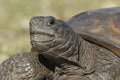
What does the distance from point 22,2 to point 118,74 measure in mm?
10566

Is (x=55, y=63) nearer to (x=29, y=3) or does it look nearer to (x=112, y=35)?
(x=112, y=35)

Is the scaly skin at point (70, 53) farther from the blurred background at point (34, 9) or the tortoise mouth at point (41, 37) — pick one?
the blurred background at point (34, 9)

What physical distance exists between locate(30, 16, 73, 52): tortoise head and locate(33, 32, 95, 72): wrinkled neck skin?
11 millimetres

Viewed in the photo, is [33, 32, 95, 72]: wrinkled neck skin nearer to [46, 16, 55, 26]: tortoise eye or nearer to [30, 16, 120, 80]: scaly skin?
[30, 16, 120, 80]: scaly skin

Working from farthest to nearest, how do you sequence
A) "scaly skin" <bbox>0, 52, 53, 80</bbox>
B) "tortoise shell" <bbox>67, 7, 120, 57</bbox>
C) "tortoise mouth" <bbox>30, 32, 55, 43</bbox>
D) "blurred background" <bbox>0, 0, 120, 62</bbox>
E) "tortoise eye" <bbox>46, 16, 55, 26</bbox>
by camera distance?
"blurred background" <bbox>0, 0, 120, 62</bbox>, "scaly skin" <bbox>0, 52, 53, 80</bbox>, "tortoise shell" <bbox>67, 7, 120, 57</bbox>, "tortoise eye" <bbox>46, 16, 55, 26</bbox>, "tortoise mouth" <bbox>30, 32, 55, 43</bbox>

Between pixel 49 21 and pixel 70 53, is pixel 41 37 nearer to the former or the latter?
pixel 49 21

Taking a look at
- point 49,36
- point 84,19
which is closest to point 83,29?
point 84,19

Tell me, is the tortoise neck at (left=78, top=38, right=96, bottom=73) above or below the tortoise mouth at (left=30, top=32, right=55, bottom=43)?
below

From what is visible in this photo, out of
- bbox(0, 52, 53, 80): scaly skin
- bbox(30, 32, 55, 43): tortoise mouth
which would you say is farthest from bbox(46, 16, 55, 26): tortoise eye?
bbox(0, 52, 53, 80): scaly skin

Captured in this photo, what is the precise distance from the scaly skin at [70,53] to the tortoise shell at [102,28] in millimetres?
112

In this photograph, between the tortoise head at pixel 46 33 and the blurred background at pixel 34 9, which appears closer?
the tortoise head at pixel 46 33

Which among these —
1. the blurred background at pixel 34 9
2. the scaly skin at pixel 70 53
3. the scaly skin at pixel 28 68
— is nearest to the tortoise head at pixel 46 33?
the scaly skin at pixel 70 53

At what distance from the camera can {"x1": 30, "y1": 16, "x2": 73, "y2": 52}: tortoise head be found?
5652mm

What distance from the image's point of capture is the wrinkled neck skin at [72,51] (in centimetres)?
581
